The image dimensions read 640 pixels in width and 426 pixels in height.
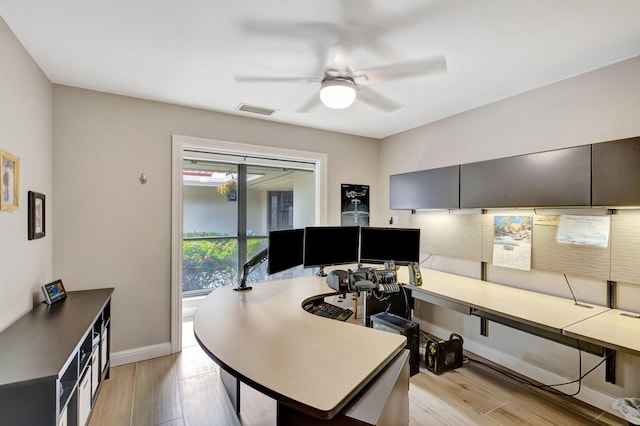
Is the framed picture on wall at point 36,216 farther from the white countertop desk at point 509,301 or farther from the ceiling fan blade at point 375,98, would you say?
the white countertop desk at point 509,301

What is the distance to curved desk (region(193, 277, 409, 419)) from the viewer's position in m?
1.09

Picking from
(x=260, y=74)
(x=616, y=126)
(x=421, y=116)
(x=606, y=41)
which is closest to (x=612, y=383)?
(x=616, y=126)

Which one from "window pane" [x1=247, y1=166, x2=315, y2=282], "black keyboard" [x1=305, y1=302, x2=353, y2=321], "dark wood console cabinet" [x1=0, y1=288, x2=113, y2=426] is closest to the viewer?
"dark wood console cabinet" [x1=0, y1=288, x2=113, y2=426]

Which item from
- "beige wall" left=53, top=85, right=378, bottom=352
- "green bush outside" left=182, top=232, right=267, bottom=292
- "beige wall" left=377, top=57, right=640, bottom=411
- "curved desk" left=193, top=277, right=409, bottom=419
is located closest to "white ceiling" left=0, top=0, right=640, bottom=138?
"beige wall" left=377, top=57, right=640, bottom=411

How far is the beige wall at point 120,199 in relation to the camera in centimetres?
259

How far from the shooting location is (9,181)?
1751 millimetres

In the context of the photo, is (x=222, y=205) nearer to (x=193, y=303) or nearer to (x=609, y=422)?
(x=193, y=303)

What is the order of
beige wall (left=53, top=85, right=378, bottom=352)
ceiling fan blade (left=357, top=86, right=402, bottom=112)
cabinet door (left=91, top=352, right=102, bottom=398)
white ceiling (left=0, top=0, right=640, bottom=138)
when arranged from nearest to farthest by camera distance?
white ceiling (left=0, top=0, right=640, bottom=138)
cabinet door (left=91, top=352, right=102, bottom=398)
ceiling fan blade (left=357, top=86, right=402, bottom=112)
beige wall (left=53, top=85, right=378, bottom=352)

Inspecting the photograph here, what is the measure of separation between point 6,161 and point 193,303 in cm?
312

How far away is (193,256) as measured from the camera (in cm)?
434

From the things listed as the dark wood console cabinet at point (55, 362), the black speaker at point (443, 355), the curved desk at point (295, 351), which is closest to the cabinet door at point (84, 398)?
the dark wood console cabinet at point (55, 362)

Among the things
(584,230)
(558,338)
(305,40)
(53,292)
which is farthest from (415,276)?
(53,292)

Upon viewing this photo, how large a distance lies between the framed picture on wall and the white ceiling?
1.00m

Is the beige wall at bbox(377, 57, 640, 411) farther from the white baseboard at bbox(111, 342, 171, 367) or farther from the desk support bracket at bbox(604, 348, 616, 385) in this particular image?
the white baseboard at bbox(111, 342, 171, 367)
